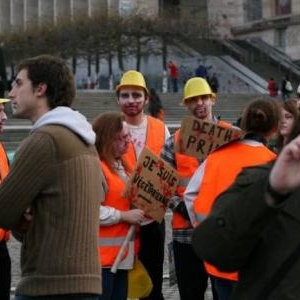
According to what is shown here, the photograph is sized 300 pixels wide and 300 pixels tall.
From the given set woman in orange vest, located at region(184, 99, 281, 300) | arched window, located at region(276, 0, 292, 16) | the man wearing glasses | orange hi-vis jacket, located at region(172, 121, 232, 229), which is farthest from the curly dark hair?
arched window, located at region(276, 0, 292, 16)

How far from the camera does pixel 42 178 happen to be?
357cm

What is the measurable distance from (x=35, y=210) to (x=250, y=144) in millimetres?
1329

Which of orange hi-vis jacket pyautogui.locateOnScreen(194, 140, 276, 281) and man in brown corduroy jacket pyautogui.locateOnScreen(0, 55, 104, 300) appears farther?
orange hi-vis jacket pyautogui.locateOnScreen(194, 140, 276, 281)

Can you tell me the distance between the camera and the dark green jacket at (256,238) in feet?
8.11

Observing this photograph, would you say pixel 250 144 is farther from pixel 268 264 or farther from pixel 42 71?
pixel 268 264

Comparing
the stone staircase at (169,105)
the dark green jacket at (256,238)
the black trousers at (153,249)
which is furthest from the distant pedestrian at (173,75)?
the dark green jacket at (256,238)

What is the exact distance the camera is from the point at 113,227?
17.6 feet

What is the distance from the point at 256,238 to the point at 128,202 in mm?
2938

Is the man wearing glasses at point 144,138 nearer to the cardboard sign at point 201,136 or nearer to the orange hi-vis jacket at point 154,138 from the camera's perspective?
the orange hi-vis jacket at point 154,138

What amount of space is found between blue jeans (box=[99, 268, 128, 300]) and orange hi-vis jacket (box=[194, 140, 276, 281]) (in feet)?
3.03

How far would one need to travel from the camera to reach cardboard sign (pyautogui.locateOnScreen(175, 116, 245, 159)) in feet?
17.7

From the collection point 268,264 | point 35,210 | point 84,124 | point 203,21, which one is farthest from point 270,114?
point 203,21

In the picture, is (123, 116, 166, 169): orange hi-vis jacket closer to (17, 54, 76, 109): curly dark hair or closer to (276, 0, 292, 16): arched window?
(17, 54, 76, 109): curly dark hair

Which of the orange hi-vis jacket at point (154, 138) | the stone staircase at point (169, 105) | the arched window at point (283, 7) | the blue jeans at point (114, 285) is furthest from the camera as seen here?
the arched window at point (283, 7)
